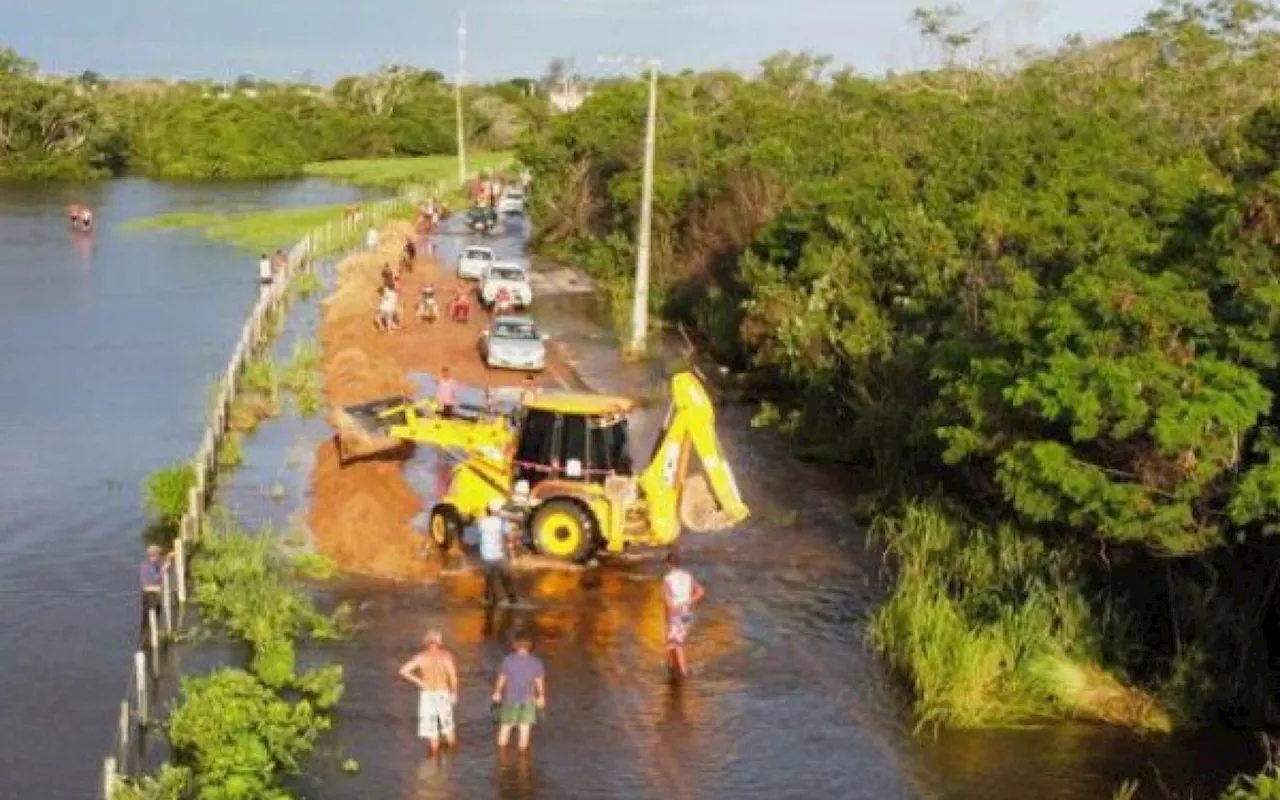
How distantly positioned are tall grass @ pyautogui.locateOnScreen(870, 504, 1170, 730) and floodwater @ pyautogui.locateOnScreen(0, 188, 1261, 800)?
35cm

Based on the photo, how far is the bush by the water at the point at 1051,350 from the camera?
1723cm

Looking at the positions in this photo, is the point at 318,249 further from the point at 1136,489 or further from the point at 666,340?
the point at 1136,489

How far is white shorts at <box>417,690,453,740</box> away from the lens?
53.8 feet

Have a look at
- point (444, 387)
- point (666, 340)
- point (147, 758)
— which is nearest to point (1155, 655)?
point (147, 758)

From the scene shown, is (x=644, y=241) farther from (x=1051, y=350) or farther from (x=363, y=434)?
(x=1051, y=350)

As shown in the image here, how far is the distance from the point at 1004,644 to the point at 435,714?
6580mm

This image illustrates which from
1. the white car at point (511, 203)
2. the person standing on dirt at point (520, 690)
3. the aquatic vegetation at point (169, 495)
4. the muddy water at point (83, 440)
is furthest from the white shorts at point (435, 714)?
the white car at point (511, 203)

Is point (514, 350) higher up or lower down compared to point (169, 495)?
higher up

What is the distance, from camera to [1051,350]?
18062mm

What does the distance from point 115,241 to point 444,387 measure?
149 feet

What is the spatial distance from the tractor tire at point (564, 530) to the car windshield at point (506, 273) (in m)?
29.0

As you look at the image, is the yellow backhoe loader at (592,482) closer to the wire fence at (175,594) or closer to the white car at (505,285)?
the wire fence at (175,594)

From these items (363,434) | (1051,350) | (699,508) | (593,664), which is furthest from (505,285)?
(1051,350)

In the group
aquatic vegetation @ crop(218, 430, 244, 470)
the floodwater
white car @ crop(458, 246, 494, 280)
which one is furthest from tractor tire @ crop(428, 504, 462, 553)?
white car @ crop(458, 246, 494, 280)
